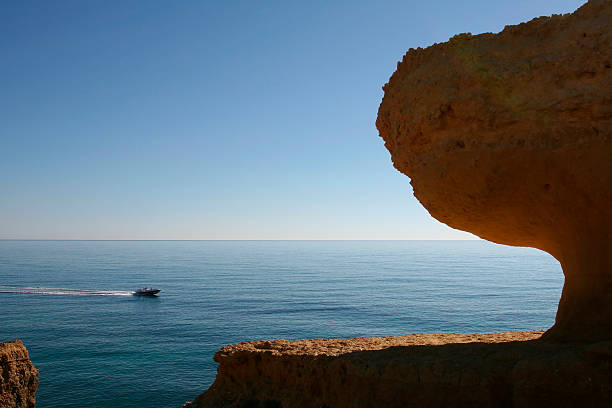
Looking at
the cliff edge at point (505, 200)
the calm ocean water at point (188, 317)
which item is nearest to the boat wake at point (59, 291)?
the calm ocean water at point (188, 317)

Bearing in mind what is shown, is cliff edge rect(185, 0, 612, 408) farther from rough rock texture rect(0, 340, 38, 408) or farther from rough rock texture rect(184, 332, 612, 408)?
rough rock texture rect(0, 340, 38, 408)

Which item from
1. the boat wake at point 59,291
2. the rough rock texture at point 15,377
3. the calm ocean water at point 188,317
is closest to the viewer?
the rough rock texture at point 15,377

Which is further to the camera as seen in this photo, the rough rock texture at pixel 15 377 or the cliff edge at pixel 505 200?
the rough rock texture at pixel 15 377

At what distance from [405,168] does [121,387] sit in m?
25.6

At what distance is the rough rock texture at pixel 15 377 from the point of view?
493 inches

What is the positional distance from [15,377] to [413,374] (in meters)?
12.0

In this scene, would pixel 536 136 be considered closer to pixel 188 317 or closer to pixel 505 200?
pixel 505 200

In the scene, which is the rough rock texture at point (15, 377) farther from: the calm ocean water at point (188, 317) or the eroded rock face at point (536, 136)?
the calm ocean water at point (188, 317)

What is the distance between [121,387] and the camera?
90.7ft

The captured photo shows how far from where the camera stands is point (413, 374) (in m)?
7.74

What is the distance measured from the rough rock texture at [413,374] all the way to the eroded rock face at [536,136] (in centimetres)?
173

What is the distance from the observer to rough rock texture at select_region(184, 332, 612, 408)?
22.5ft

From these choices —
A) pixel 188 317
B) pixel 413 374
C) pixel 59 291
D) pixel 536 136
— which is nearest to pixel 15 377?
pixel 413 374

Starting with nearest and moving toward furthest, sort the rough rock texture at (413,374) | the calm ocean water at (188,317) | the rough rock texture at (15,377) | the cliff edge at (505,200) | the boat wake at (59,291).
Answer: the rough rock texture at (413,374) → the cliff edge at (505,200) → the rough rock texture at (15,377) → the calm ocean water at (188,317) → the boat wake at (59,291)
